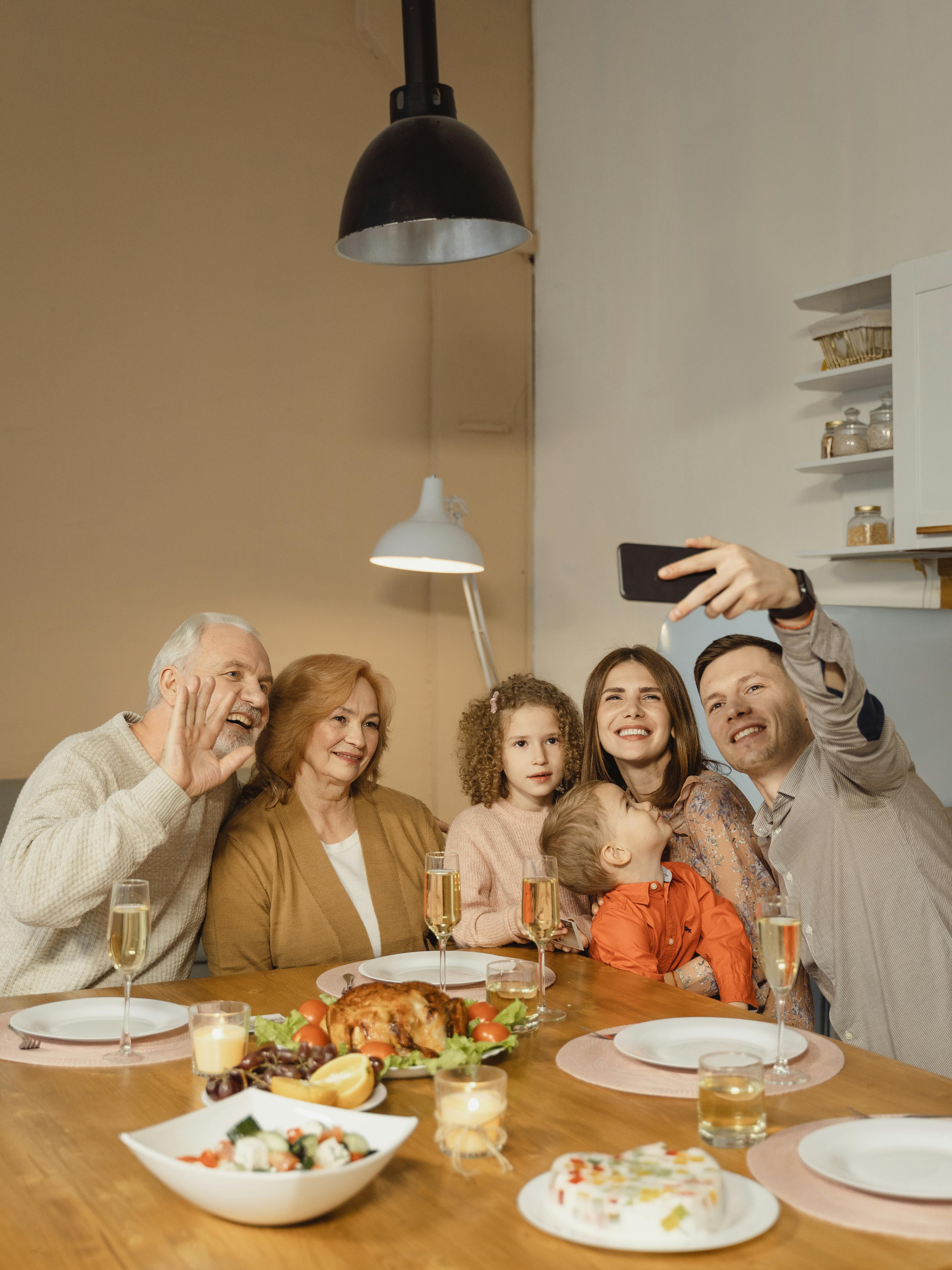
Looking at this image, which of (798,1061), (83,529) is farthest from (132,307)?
(798,1061)

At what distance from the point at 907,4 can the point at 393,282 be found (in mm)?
2150

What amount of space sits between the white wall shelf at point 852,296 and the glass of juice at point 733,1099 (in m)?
2.27

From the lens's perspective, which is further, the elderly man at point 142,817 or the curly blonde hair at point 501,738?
the curly blonde hair at point 501,738

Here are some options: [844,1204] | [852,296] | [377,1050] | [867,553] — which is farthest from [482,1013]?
[852,296]

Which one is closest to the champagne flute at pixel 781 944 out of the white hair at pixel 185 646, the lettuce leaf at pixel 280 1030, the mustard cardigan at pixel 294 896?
the lettuce leaf at pixel 280 1030

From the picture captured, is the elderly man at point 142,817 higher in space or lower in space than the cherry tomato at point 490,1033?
higher

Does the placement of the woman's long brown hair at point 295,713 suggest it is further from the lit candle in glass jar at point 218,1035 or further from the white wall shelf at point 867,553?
the white wall shelf at point 867,553

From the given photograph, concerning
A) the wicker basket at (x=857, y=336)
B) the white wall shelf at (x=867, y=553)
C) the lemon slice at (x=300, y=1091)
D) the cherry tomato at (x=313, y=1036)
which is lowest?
the cherry tomato at (x=313, y=1036)

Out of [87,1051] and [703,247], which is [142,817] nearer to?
[87,1051]

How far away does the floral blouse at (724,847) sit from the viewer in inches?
82.5

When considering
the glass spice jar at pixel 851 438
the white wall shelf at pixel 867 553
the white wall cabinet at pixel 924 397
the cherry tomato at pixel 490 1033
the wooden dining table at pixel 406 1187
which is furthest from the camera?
the glass spice jar at pixel 851 438

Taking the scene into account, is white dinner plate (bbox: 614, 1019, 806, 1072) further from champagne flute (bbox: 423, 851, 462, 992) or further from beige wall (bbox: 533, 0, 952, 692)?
beige wall (bbox: 533, 0, 952, 692)

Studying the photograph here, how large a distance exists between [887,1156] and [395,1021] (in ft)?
1.76

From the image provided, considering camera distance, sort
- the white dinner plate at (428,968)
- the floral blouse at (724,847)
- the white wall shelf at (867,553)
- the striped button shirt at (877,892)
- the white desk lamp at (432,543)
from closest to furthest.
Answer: the white dinner plate at (428,968) → the striped button shirt at (877,892) → the floral blouse at (724,847) → the white wall shelf at (867,553) → the white desk lamp at (432,543)
